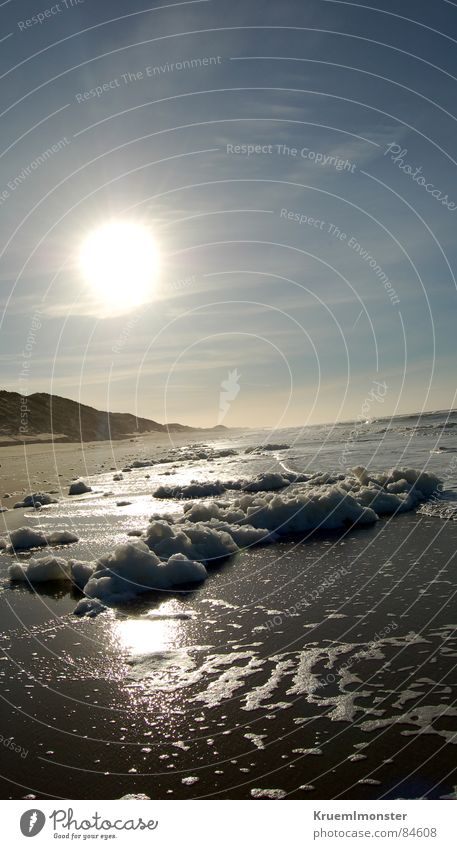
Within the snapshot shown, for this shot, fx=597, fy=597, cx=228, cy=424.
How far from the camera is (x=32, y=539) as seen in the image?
1953 centimetres

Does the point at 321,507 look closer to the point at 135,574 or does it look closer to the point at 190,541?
the point at 190,541

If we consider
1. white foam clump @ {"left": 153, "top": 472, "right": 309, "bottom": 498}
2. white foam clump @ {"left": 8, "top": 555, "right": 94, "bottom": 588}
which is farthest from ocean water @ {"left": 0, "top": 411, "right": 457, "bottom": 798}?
white foam clump @ {"left": 153, "top": 472, "right": 309, "bottom": 498}

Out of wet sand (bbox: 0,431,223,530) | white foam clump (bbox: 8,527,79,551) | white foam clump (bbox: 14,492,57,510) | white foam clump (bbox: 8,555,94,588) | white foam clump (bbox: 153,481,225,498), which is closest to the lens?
white foam clump (bbox: 8,555,94,588)

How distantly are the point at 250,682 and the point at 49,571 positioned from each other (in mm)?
7891

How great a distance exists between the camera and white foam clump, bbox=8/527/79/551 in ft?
63.5

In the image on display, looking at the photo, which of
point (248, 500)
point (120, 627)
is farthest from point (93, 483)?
point (120, 627)

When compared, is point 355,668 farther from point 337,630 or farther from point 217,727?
point 217,727

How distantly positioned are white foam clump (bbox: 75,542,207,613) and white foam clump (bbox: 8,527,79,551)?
18.0 feet

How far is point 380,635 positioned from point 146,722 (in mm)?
4436

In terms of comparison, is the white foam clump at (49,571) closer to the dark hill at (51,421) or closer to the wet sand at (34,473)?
the wet sand at (34,473)

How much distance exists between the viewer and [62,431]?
364 feet

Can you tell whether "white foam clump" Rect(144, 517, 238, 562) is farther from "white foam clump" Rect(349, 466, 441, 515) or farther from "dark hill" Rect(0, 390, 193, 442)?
"dark hill" Rect(0, 390, 193, 442)
